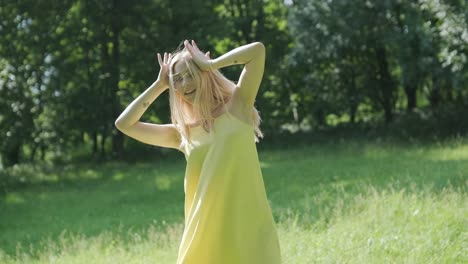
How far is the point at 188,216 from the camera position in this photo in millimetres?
3949

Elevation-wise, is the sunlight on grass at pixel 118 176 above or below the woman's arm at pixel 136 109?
below

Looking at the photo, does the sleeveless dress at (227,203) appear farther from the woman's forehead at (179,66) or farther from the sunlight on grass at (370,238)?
the sunlight on grass at (370,238)

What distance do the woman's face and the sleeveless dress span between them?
20 centimetres

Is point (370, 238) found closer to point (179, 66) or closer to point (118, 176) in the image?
point (179, 66)

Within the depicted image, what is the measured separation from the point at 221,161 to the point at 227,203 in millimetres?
263

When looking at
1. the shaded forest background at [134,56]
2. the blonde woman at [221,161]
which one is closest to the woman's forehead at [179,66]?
the blonde woman at [221,161]

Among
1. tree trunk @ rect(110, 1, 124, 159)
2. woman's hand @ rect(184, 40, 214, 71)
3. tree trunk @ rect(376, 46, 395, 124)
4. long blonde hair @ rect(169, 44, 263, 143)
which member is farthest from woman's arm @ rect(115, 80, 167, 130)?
tree trunk @ rect(376, 46, 395, 124)

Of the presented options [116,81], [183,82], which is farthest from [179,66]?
[116,81]

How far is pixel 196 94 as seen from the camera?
12.4 feet

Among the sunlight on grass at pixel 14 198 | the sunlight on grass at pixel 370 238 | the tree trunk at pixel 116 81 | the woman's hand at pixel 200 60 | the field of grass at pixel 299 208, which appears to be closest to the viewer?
the woman's hand at pixel 200 60

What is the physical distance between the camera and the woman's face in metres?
3.78

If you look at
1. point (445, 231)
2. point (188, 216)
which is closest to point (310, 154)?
point (445, 231)

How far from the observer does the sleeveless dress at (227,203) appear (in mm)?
3762

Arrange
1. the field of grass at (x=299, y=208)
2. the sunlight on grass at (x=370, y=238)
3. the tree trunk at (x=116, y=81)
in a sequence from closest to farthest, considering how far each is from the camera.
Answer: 1. the sunlight on grass at (x=370, y=238)
2. the field of grass at (x=299, y=208)
3. the tree trunk at (x=116, y=81)
